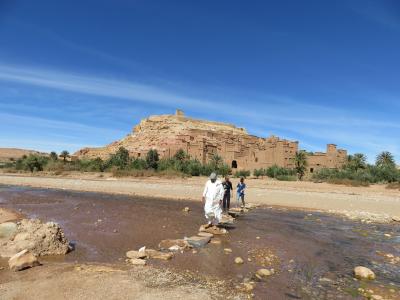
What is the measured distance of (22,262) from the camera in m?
7.63

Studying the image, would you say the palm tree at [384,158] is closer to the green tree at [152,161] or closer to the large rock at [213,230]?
the green tree at [152,161]

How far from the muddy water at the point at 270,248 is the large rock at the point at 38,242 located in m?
0.39

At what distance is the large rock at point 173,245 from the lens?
1020 centimetres

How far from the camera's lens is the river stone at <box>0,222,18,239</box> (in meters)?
10.5

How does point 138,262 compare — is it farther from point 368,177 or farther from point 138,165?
point 138,165

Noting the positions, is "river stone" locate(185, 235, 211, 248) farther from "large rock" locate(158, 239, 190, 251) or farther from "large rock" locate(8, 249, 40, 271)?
"large rock" locate(8, 249, 40, 271)

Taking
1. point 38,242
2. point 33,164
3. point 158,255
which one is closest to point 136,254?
point 158,255

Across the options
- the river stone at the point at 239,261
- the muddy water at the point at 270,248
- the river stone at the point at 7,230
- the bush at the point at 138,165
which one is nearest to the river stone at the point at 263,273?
the muddy water at the point at 270,248

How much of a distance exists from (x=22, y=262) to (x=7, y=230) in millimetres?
3621

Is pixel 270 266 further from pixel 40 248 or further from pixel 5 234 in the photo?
pixel 5 234

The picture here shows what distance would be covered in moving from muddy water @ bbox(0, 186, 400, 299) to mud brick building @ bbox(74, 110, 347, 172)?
59.5 metres

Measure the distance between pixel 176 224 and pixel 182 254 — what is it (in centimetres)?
577

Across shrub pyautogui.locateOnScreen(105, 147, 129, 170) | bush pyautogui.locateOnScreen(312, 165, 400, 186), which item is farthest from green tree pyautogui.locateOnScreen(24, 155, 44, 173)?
bush pyautogui.locateOnScreen(312, 165, 400, 186)

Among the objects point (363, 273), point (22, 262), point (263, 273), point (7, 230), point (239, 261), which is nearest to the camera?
point (22, 262)
